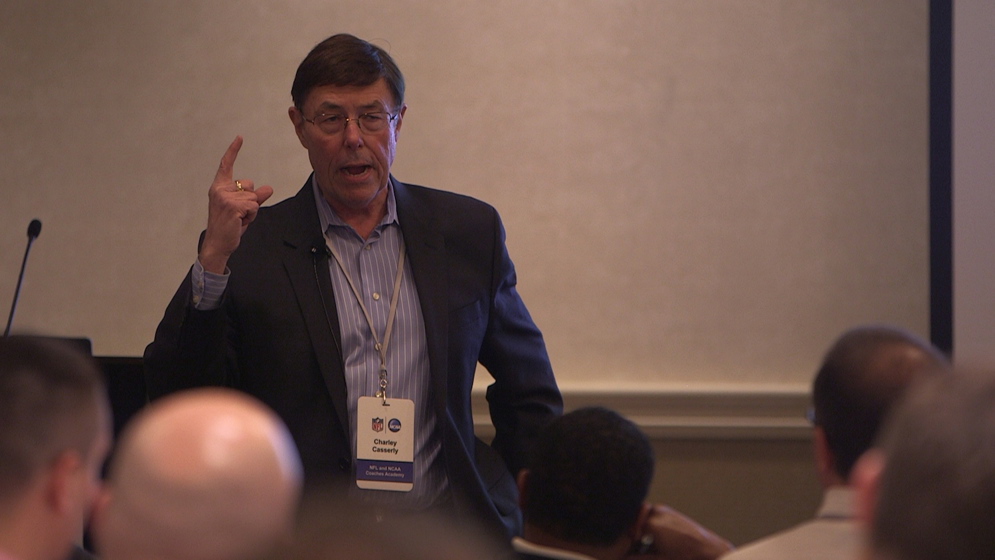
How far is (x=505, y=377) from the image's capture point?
257cm

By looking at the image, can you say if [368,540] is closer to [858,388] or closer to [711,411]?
[858,388]

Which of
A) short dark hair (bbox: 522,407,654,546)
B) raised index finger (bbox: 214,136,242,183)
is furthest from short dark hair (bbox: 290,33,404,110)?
short dark hair (bbox: 522,407,654,546)

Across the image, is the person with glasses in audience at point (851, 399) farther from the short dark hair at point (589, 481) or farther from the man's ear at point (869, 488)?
the man's ear at point (869, 488)

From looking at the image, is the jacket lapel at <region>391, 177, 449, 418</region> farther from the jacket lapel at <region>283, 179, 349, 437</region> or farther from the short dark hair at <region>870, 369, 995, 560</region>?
the short dark hair at <region>870, 369, 995, 560</region>

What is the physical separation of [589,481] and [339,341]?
41.5 inches

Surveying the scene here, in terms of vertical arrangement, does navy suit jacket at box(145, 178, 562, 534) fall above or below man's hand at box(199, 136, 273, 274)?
below

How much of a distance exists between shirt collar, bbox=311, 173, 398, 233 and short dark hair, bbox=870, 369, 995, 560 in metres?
1.94

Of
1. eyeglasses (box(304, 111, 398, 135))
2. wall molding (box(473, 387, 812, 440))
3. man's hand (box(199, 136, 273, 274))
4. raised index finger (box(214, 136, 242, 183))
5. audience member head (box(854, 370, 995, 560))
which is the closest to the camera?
audience member head (box(854, 370, 995, 560))

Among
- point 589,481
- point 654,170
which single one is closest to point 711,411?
point 654,170

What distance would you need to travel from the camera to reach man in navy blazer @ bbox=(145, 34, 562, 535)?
7.61 ft

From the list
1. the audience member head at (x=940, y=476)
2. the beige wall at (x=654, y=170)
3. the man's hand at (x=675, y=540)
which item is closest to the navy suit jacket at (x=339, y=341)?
the man's hand at (x=675, y=540)

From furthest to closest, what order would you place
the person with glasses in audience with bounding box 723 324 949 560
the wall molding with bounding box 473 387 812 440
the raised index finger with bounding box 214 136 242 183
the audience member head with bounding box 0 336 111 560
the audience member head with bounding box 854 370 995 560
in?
the wall molding with bounding box 473 387 812 440
the raised index finger with bounding box 214 136 242 183
the person with glasses in audience with bounding box 723 324 949 560
the audience member head with bounding box 0 336 111 560
the audience member head with bounding box 854 370 995 560

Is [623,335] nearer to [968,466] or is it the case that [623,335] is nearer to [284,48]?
[284,48]

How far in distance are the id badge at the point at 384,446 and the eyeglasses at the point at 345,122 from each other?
639mm
